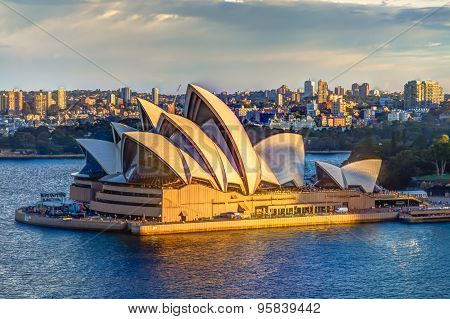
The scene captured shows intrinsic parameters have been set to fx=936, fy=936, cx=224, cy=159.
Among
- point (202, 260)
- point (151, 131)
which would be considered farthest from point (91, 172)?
point (202, 260)

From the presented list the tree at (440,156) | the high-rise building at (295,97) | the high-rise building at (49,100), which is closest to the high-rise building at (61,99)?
the high-rise building at (49,100)

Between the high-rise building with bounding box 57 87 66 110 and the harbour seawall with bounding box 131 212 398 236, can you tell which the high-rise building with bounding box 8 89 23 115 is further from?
the harbour seawall with bounding box 131 212 398 236

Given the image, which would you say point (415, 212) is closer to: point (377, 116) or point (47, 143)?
point (47, 143)

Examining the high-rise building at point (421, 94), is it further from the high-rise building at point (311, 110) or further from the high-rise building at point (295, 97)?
the high-rise building at point (295, 97)

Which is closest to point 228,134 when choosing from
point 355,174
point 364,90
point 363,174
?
point 355,174

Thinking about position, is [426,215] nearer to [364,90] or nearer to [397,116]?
[397,116]
